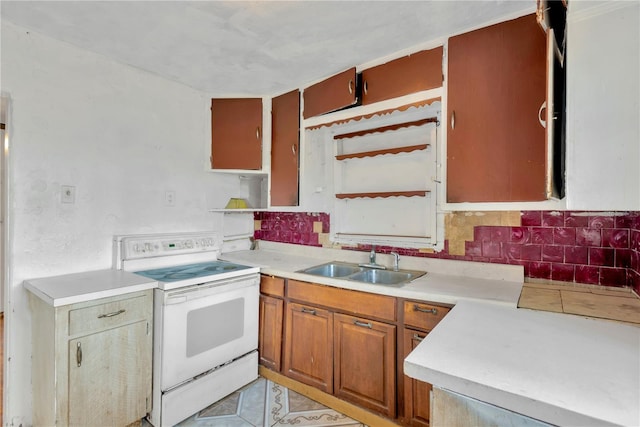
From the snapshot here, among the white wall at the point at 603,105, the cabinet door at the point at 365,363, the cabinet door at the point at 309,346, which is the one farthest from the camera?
the cabinet door at the point at 309,346

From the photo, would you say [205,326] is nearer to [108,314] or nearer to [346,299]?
[108,314]

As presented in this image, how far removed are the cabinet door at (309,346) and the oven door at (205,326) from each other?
31 centimetres

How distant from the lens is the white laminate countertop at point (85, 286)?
1466 millimetres

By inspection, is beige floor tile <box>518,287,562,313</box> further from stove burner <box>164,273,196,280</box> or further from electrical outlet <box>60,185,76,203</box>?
electrical outlet <box>60,185,76,203</box>

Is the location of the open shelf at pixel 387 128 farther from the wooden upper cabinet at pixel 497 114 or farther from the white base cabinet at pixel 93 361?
the white base cabinet at pixel 93 361

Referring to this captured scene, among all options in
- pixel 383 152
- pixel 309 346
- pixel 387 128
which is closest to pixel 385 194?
pixel 383 152

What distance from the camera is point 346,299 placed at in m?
1.82

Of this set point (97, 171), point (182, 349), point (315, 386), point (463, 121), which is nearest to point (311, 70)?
point (463, 121)

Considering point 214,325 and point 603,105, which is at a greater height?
point 603,105

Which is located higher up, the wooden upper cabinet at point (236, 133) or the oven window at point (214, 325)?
the wooden upper cabinet at point (236, 133)

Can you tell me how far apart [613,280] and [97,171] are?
304 cm

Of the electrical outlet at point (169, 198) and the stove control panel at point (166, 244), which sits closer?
the stove control panel at point (166, 244)

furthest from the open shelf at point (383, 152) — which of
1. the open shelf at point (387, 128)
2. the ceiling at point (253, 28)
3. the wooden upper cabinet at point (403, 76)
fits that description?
the ceiling at point (253, 28)

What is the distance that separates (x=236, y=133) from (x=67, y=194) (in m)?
1.23
